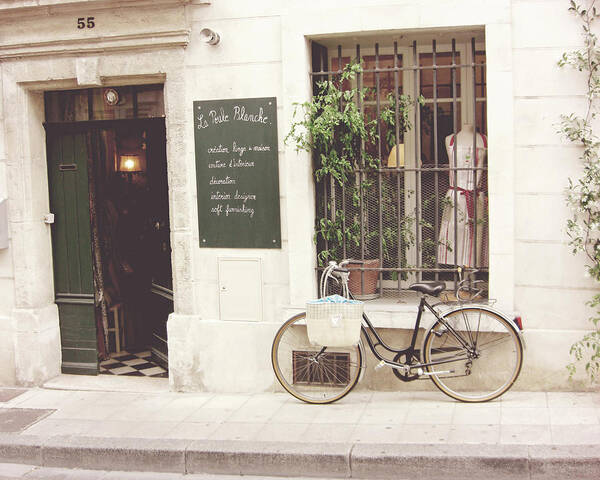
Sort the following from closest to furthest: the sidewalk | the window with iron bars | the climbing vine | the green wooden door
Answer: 1. the sidewalk
2. the climbing vine
3. the window with iron bars
4. the green wooden door

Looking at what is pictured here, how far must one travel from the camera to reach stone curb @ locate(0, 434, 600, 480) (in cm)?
540

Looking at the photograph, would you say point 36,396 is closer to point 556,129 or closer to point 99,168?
point 99,168

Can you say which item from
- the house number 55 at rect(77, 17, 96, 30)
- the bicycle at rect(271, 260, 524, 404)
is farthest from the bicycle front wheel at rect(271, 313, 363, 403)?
the house number 55 at rect(77, 17, 96, 30)

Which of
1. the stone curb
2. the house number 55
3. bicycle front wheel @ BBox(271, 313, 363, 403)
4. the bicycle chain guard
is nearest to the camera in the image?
the stone curb

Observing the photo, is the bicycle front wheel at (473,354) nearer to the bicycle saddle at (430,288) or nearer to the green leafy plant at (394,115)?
the bicycle saddle at (430,288)

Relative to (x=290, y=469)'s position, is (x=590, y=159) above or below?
above

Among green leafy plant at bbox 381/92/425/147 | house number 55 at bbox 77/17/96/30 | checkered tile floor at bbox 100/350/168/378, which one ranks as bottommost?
checkered tile floor at bbox 100/350/168/378

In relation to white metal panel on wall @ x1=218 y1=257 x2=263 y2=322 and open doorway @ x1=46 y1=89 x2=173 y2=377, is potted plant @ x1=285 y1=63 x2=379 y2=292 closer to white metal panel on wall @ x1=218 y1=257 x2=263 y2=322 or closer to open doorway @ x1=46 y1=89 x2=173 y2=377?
white metal panel on wall @ x1=218 y1=257 x2=263 y2=322

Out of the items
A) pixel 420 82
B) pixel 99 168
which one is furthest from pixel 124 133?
pixel 420 82

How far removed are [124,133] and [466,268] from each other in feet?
13.8

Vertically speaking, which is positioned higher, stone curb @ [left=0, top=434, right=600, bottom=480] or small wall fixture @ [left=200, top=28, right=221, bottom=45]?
small wall fixture @ [left=200, top=28, right=221, bottom=45]

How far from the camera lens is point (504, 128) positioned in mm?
6641

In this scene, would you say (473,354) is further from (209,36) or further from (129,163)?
(129,163)

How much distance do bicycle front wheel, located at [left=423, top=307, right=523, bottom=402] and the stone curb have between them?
3.69 ft
